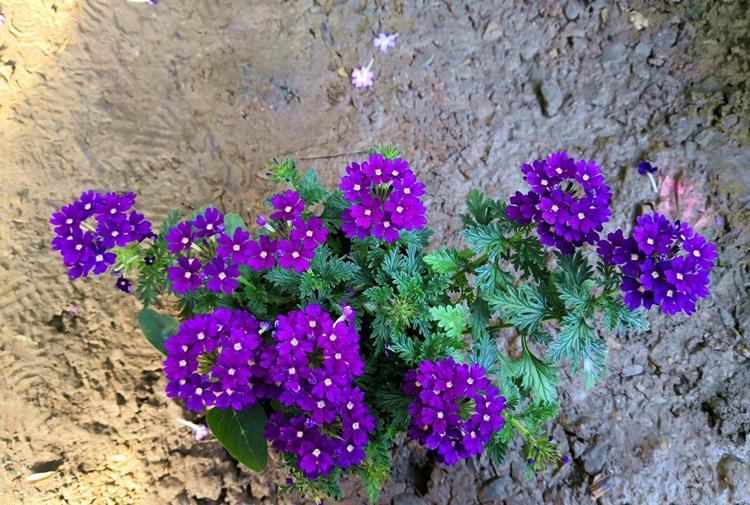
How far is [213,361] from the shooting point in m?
1.98

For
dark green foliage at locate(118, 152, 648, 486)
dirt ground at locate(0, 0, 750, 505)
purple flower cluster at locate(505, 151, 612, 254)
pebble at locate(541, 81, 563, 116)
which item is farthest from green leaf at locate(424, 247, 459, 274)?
pebble at locate(541, 81, 563, 116)

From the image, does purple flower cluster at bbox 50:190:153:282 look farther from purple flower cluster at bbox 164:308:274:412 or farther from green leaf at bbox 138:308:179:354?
green leaf at bbox 138:308:179:354

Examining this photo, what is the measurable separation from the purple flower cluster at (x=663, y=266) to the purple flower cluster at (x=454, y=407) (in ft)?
1.98

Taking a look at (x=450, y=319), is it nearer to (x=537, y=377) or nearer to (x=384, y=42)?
(x=537, y=377)

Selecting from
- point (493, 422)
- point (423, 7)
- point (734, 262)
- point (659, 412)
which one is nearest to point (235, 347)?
point (493, 422)

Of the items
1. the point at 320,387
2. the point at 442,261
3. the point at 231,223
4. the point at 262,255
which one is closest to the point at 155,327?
the point at 231,223

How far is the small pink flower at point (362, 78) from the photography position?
3926 millimetres

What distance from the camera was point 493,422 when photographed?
1989 mm

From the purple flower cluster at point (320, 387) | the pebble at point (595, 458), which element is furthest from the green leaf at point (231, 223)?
the pebble at point (595, 458)

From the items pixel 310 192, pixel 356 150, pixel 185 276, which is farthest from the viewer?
pixel 356 150

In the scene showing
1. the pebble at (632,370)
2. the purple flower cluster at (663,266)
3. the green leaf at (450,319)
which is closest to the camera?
the purple flower cluster at (663,266)

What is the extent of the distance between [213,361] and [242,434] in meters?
0.66

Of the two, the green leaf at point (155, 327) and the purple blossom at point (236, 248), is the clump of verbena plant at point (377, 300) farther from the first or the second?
the green leaf at point (155, 327)

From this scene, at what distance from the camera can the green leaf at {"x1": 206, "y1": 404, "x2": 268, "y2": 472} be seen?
2461 mm
